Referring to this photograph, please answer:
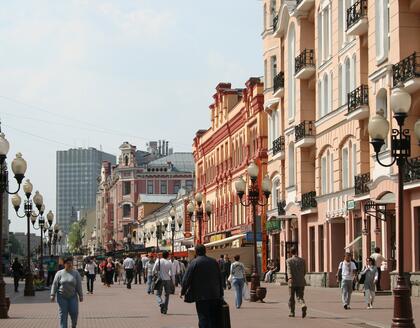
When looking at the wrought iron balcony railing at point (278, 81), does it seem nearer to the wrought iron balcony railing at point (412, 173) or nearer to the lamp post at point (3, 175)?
the wrought iron balcony railing at point (412, 173)

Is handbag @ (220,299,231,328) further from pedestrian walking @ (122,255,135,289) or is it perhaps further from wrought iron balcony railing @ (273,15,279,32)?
wrought iron balcony railing @ (273,15,279,32)

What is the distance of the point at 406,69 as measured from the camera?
35.1 m

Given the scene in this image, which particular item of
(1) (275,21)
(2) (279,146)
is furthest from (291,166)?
(1) (275,21)

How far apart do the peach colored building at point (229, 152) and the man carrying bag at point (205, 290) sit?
45.6 m

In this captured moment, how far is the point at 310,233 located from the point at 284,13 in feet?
36.6

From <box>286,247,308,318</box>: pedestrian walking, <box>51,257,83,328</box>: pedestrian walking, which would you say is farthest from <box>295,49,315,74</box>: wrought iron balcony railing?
<box>51,257,83,328</box>: pedestrian walking

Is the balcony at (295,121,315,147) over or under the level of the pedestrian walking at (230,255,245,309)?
over

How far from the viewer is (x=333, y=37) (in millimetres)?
45875

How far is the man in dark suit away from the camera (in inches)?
673

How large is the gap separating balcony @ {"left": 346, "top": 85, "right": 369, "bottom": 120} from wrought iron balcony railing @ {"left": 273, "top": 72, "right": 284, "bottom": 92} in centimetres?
1361

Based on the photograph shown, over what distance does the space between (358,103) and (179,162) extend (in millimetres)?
115243

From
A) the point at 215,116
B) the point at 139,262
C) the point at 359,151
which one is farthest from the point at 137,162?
the point at 359,151

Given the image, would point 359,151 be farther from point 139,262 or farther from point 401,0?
point 139,262

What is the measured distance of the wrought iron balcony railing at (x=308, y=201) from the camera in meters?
49.7
